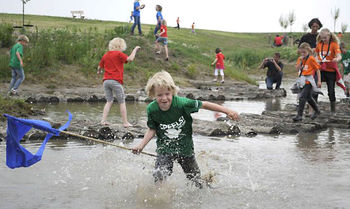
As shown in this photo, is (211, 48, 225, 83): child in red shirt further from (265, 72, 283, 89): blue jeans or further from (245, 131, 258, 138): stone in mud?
(245, 131, 258, 138): stone in mud

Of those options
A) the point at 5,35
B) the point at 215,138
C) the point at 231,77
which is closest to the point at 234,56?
the point at 231,77

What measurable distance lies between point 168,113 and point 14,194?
1889mm

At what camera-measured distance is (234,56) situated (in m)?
40.8

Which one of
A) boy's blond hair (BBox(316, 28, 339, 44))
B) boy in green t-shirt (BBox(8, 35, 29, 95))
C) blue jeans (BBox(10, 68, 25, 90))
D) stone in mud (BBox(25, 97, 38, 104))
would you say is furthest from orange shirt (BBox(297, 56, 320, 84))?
blue jeans (BBox(10, 68, 25, 90))

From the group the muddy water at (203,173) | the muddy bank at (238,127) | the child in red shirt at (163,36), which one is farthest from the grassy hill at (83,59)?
the muddy water at (203,173)

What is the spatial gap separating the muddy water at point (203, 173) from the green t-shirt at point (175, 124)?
0.44m

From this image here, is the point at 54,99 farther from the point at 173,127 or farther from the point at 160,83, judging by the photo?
the point at 160,83

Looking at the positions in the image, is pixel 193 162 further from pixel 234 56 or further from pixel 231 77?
pixel 234 56

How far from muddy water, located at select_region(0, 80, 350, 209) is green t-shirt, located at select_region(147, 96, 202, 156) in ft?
1.44

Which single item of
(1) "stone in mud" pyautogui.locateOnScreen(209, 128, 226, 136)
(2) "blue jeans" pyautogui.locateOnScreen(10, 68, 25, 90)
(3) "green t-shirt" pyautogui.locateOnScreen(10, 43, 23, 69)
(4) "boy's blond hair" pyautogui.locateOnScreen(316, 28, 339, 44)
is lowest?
(1) "stone in mud" pyautogui.locateOnScreen(209, 128, 226, 136)

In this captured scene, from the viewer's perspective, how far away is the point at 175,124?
523 centimetres

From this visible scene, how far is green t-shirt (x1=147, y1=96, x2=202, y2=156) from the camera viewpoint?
5207 mm

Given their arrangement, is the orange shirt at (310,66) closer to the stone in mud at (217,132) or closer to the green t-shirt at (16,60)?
the stone in mud at (217,132)

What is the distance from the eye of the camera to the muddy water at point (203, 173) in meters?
5.13
